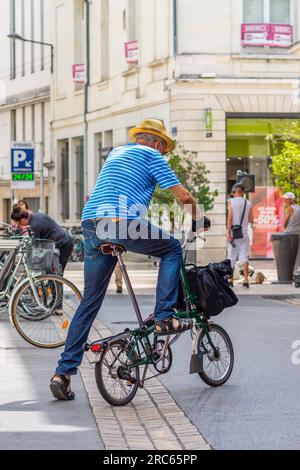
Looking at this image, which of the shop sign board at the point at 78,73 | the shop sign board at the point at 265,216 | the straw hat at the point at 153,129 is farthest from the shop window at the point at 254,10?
the straw hat at the point at 153,129

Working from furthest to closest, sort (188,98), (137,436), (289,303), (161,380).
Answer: (188,98), (289,303), (161,380), (137,436)

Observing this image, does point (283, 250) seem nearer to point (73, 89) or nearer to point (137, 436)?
point (137, 436)

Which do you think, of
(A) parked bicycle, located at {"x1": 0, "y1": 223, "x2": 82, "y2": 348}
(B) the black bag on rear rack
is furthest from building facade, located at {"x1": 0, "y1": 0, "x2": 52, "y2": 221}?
(B) the black bag on rear rack

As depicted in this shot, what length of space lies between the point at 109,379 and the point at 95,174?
109 ft

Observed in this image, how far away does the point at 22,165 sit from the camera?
28875 millimetres

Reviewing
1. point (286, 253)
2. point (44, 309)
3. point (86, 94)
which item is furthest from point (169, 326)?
point (86, 94)

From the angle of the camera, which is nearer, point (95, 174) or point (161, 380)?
point (161, 380)

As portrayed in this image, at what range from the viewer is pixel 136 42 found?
123 ft

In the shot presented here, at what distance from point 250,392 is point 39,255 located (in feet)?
13.7

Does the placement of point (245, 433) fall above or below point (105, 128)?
below

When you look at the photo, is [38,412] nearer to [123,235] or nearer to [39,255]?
[123,235]

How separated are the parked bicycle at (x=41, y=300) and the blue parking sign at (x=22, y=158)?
52.1 feet
